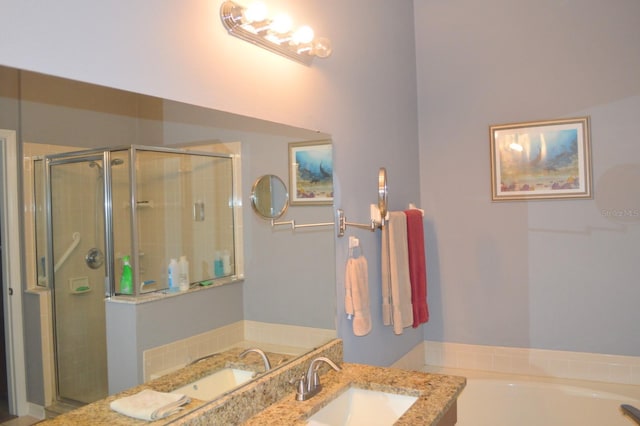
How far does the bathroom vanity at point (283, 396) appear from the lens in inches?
53.0

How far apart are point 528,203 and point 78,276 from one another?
2662 mm

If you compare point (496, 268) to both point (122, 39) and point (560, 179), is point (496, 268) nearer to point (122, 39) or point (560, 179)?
point (560, 179)

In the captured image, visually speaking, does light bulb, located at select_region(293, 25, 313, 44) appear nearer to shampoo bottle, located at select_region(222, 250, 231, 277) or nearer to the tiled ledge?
shampoo bottle, located at select_region(222, 250, 231, 277)

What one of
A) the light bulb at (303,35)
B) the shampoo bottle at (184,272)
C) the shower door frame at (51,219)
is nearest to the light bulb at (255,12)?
the light bulb at (303,35)

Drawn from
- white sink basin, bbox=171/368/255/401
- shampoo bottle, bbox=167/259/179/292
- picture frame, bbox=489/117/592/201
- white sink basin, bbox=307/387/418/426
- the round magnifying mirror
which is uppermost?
picture frame, bbox=489/117/592/201

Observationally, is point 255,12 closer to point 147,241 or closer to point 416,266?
point 147,241

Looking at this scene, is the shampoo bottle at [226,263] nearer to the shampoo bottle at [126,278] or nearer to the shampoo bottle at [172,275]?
the shampoo bottle at [172,275]

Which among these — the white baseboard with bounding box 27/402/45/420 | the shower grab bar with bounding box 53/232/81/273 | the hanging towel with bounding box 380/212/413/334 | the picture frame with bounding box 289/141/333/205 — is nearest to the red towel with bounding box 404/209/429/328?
the hanging towel with bounding box 380/212/413/334

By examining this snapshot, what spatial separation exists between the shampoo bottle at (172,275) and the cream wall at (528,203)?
87.6 inches

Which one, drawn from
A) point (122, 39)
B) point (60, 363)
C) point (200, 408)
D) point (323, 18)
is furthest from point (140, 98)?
point (323, 18)

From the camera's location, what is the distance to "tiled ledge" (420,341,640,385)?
297 cm

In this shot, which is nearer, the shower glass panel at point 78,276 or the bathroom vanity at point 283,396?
the shower glass panel at point 78,276

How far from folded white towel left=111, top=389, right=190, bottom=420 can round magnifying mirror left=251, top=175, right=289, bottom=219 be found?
69cm

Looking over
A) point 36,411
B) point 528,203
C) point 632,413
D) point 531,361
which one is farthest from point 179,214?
point 531,361
